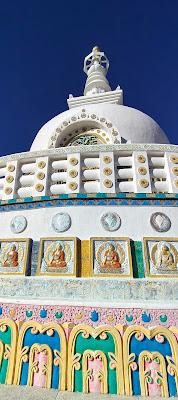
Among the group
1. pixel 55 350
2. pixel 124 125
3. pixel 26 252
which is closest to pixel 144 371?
pixel 55 350

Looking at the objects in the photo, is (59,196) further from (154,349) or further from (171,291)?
(154,349)

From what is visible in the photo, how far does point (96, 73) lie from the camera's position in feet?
40.9

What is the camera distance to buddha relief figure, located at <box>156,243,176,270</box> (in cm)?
356

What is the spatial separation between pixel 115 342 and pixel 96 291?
57 cm

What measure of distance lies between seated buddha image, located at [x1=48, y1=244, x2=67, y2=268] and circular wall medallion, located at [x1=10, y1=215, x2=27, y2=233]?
65 cm

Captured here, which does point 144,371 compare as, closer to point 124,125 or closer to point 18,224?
point 18,224

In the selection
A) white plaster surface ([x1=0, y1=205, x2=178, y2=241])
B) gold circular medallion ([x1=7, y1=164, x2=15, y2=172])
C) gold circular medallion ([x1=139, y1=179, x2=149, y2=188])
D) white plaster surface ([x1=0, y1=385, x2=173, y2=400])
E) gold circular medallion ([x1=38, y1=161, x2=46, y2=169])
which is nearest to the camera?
white plaster surface ([x1=0, y1=385, x2=173, y2=400])

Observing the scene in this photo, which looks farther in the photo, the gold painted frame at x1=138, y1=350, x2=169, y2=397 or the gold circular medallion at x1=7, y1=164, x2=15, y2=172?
the gold circular medallion at x1=7, y1=164, x2=15, y2=172

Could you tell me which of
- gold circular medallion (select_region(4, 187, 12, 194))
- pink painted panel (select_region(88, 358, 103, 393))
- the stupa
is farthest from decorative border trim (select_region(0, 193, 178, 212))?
pink painted panel (select_region(88, 358, 103, 393))

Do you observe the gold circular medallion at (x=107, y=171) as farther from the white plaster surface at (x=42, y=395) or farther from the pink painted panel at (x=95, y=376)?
the white plaster surface at (x=42, y=395)

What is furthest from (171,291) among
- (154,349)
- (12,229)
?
(12,229)

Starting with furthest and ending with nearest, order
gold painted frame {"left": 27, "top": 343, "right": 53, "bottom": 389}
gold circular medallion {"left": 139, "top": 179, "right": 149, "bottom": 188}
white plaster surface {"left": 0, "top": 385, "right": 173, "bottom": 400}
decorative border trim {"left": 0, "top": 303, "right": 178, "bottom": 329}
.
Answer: gold circular medallion {"left": 139, "top": 179, "right": 149, "bottom": 188}
decorative border trim {"left": 0, "top": 303, "right": 178, "bottom": 329}
gold painted frame {"left": 27, "top": 343, "right": 53, "bottom": 389}
white plaster surface {"left": 0, "top": 385, "right": 173, "bottom": 400}

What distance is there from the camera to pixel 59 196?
13.8 ft

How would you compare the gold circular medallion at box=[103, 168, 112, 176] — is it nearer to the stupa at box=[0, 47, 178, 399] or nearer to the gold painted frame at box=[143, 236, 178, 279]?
the stupa at box=[0, 47, 178, 399]
